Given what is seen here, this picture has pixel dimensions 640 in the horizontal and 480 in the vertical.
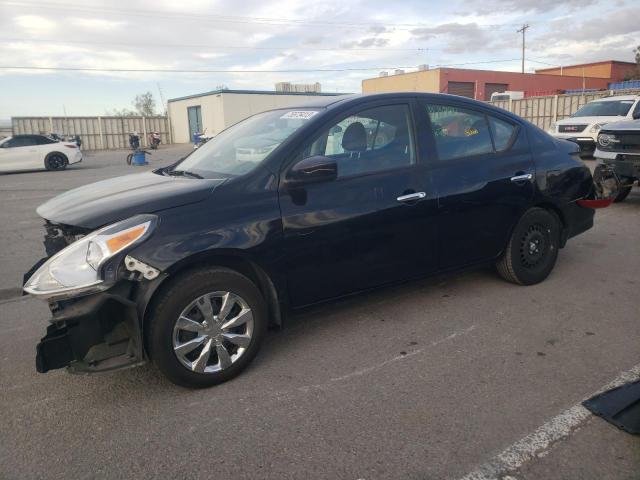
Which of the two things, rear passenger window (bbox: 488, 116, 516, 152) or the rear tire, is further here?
the rear tire

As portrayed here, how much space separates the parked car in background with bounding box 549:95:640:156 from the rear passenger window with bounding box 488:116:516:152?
11872 millimetres

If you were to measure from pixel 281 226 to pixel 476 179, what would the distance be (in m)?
1.81

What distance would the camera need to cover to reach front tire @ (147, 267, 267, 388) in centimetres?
293

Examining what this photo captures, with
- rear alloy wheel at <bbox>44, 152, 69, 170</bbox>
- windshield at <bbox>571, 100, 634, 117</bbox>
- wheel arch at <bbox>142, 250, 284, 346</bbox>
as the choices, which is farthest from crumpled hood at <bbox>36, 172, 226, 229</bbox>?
rear alloy wheel at <bbox>44, 152, 69, 170</bbox>

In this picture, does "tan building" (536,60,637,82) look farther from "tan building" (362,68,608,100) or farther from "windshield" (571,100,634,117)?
"windshield" (571,100,634,117)

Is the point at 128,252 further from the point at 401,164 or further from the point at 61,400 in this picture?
the point at 401,164

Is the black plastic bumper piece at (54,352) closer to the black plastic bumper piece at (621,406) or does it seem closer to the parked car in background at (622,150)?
the black plastic bumper piece at (621,406)

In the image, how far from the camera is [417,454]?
2.50 meters

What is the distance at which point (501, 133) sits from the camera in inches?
178

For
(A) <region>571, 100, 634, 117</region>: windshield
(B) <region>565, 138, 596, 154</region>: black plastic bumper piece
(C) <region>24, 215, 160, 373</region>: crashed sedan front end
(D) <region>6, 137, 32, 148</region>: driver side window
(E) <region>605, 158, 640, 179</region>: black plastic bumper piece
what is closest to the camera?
(C) <region>24, 215, 160, 373</region>: crashed sedan front end

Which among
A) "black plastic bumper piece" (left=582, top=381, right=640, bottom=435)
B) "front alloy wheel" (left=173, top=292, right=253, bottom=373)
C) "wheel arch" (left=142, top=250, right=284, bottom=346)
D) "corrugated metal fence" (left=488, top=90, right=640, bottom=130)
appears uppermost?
"corrugated metal fence" (left=488, top=90, right=640, bottom=130)

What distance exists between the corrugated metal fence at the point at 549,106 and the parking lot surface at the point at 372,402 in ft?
70.8

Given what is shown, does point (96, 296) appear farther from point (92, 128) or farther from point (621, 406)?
point (92, 128)

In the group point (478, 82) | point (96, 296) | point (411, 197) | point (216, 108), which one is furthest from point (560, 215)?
point (478, 82)
